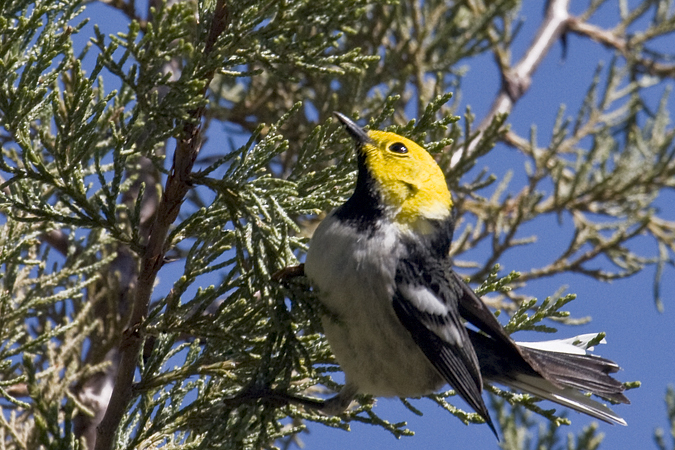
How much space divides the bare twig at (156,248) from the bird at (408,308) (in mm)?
558

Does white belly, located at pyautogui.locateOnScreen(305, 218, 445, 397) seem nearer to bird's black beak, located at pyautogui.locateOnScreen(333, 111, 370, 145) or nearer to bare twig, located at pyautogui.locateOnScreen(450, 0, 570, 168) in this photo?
bird's black beak, located at pyautogui.locateOnScreen(333, 111, 370, 145)

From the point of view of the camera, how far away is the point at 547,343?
11.8 ft

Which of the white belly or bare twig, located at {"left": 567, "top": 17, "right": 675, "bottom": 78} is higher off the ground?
bare twig, located at {"left": 567, "top": 17, "right": 675, "bottom": 78}

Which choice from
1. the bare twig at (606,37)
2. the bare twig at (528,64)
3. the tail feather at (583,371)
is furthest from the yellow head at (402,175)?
the bare twig at (606,37)

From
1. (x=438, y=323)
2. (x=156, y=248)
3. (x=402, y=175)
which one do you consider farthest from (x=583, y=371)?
(x=156, y=248)

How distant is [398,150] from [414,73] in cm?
238

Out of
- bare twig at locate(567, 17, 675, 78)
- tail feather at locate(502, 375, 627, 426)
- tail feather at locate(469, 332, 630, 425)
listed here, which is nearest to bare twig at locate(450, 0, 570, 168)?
bare twig at locate(567, 17, 675, 78)

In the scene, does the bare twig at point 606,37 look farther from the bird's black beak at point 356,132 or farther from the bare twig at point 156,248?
the bare twig at point 156,248

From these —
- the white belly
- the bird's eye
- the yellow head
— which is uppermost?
the bird's eye

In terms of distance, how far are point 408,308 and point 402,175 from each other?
64cm

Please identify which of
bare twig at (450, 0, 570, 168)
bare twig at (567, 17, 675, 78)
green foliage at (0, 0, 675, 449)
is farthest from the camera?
bare twig at (567, 17, 675, 78)

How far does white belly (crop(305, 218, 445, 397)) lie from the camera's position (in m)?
2.77

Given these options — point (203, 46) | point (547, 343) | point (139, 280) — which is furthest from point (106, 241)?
point (547, 343)

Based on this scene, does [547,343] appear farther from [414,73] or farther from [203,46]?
[414,73]
